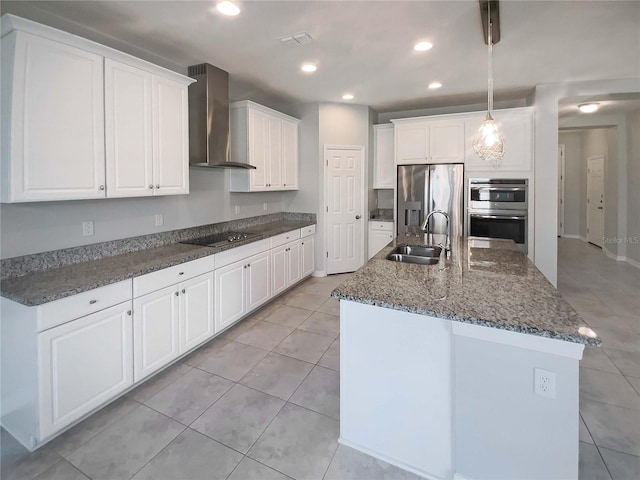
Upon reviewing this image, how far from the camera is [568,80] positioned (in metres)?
3.91

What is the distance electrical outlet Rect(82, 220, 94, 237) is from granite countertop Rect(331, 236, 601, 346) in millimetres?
2013

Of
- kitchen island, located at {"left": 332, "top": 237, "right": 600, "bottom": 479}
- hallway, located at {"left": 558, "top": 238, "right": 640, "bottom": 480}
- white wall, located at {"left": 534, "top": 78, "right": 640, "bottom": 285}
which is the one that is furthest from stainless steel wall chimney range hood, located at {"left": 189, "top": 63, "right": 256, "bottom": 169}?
white wall, located at {"left": 534, "top": 78, "right": 640, "bottom": 285}

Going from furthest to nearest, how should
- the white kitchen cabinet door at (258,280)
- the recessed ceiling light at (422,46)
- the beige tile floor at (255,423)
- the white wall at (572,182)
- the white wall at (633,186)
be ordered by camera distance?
the white wall at (572,182)
the white wall at (633,186)
the white kitchen cabinet door at (258,280)
the recessed ceiling light at (422,46)
the beige tile floor at (255,423)

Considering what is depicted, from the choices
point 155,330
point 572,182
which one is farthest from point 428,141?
point 572,182

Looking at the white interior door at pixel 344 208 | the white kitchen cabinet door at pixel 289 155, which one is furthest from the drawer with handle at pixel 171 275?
the white interior door at pixel 344 208

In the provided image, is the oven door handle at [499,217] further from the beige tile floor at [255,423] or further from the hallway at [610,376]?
the beige tile floor at [255,423]

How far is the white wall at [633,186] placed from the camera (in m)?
5.42

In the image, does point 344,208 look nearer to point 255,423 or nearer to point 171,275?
point 171,275

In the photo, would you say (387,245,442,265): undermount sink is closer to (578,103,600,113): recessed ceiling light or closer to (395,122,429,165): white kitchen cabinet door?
(395,122,429,165): white kitchen cabinet door

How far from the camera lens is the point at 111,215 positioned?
2658 millimetres

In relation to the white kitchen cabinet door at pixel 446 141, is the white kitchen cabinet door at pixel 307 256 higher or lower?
lower

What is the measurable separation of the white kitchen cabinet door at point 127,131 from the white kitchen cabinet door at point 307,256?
2.36 m

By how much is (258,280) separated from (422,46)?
108 inches

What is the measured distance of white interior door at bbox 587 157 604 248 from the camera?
7.05 metres
